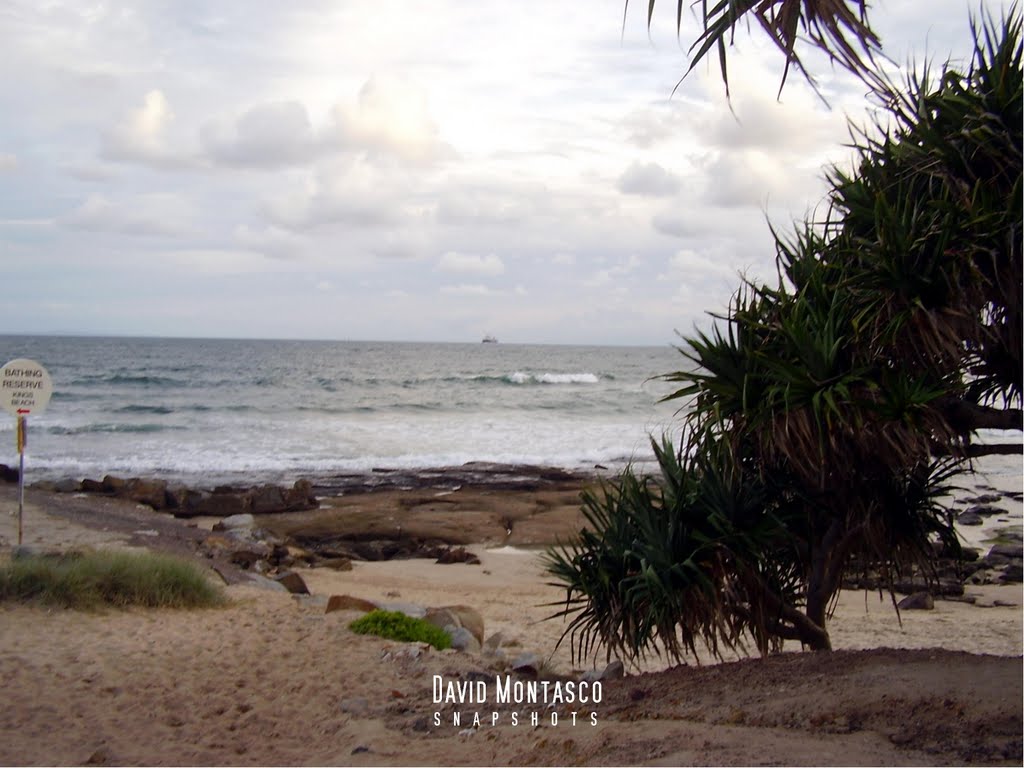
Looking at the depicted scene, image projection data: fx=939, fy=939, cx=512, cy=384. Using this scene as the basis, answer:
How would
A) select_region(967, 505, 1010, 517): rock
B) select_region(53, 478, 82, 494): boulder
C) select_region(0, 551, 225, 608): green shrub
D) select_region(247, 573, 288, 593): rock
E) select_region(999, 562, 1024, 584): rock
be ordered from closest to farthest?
select_region(0, 551, 225, 608): green shrub
select_region(247, 573, 288, 593): rock
select_region(999, 562, 1024, 584): rock
select_region(967, 505, 1010, 517): rock
select_region(53, 478, 82, 494): boulder

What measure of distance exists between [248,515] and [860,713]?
1555 cm

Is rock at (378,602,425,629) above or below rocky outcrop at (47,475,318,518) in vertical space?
above

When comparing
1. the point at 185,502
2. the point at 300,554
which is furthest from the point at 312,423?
the point at 300,554

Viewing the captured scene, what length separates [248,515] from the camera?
18.7 meters

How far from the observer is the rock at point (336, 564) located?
15250 mm

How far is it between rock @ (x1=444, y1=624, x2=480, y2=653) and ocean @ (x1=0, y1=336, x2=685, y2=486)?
17.9ft

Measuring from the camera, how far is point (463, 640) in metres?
9.12

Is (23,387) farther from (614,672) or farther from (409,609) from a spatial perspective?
(614,672)

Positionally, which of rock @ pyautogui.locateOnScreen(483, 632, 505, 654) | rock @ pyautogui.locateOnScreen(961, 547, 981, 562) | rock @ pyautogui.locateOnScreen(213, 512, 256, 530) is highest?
rock @ pyautogui.locateOnScreen(961, 547, 981, 562)

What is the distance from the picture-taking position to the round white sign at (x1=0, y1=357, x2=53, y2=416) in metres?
11.8

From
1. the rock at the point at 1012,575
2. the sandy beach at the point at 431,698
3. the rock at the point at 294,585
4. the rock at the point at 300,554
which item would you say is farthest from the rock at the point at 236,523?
the rock at the point at 1012,575

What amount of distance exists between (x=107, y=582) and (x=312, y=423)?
96.5 ft

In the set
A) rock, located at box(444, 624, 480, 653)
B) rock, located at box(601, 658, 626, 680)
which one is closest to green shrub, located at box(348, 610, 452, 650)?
rock, located at box(444, 624, 480, 653)

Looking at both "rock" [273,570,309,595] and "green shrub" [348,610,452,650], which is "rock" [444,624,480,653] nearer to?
"green shrub" [348,610,452,650]
